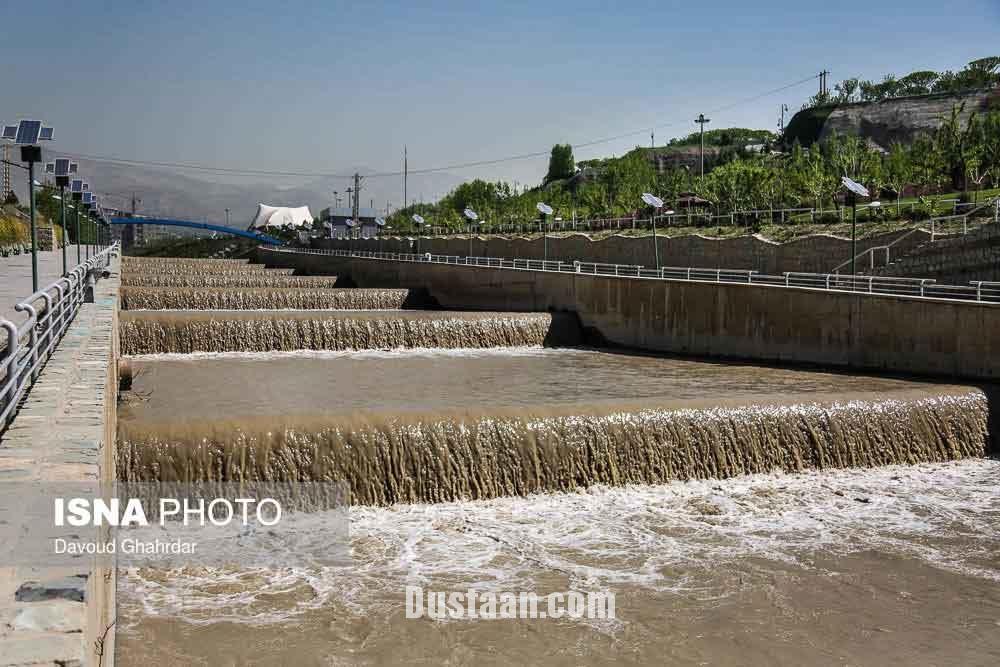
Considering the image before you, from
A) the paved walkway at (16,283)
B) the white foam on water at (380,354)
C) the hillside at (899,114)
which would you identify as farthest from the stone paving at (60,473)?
the hillside at (899,114)

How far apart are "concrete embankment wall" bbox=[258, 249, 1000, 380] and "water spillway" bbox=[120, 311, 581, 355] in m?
2.35

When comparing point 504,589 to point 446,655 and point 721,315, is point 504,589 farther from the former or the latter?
point 721,315

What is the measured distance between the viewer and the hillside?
105m

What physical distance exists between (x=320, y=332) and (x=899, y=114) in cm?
10188

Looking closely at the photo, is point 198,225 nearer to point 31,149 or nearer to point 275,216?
point 275,216

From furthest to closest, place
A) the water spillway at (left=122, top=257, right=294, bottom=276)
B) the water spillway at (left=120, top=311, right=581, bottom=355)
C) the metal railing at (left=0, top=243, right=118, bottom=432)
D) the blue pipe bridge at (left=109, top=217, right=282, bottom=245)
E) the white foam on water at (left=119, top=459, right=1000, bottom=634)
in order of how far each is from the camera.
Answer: the blue pipe bridge at (left=109, top=217, right=282, bottom=245) → the water spillway at (left=122, top=257, right=294, bottom=276) → the water spillway at (left=120, top=311, right=581, bottom=355) → the white foam on water at (left=119, top=459, right=1000, bottom=634) → the metal railing at (left=0, top=243, right=118, bottom=432)

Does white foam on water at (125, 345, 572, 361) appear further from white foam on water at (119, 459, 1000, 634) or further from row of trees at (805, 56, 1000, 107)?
row of trees at (805, 56, 1000, 107)

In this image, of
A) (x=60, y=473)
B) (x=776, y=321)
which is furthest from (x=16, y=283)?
(x=60, y=473)

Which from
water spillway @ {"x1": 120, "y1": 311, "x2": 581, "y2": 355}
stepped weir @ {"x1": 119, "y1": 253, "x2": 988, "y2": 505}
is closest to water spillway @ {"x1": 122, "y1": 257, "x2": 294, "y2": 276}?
water spillway @ {"x1": 120, "y1": 311, "x2": 581, "y2": 355}

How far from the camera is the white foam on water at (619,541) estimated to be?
10.2 meters

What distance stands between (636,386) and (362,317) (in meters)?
9.91

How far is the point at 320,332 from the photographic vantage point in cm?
2681

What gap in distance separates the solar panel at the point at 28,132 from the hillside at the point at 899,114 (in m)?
98.8

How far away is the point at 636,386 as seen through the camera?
20.9 m
